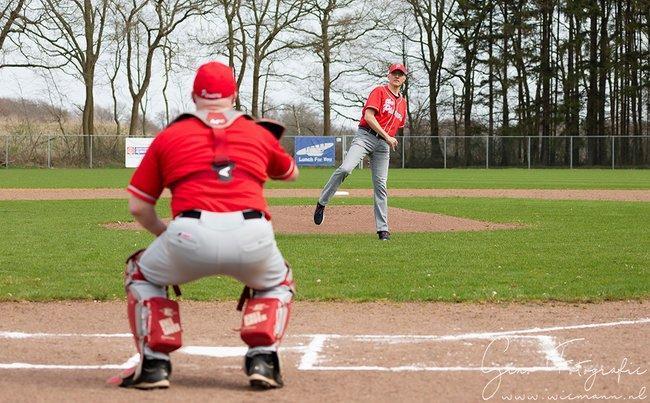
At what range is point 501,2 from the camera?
200 ft

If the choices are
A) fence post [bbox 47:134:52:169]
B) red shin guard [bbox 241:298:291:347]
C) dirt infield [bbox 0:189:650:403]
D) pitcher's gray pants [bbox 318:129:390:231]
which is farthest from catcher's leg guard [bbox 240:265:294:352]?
fence post [bbox 47:134:52:169]

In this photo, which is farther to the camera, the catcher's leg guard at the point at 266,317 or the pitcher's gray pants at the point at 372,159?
the pitcher's gray pants at the point at 372,159

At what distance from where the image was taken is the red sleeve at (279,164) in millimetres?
5145

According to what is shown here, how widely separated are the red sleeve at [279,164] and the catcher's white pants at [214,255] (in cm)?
38

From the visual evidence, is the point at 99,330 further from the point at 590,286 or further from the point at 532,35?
the point at 532,35

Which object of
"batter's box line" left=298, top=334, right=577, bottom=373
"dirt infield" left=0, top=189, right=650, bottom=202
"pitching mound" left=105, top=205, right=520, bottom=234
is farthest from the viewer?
"dirt infield" left=0, top=189, right=650, bottom=202

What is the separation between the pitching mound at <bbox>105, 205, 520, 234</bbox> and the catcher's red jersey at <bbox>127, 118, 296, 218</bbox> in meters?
8.74

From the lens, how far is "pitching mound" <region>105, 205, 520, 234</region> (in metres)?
14.2

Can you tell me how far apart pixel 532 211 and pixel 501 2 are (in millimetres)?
44262

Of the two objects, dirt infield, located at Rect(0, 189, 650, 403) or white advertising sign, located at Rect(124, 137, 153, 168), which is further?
white advertising sign, located at Rect(124, 137, 153, 168)

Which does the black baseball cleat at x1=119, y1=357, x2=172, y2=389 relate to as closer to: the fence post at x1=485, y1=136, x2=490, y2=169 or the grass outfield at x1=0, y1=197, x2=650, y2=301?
the grass outfield at x1=0, y1=197, x2=650, y2=301

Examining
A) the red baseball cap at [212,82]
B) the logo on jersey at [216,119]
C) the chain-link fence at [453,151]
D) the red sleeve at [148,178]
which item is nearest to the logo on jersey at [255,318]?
the red sleeve at [148,178]

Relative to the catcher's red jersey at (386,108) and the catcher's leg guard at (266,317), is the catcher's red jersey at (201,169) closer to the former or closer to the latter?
the catcher's leg guard at (266,317)

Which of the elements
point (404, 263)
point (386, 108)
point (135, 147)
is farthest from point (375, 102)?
point (135, 147)
